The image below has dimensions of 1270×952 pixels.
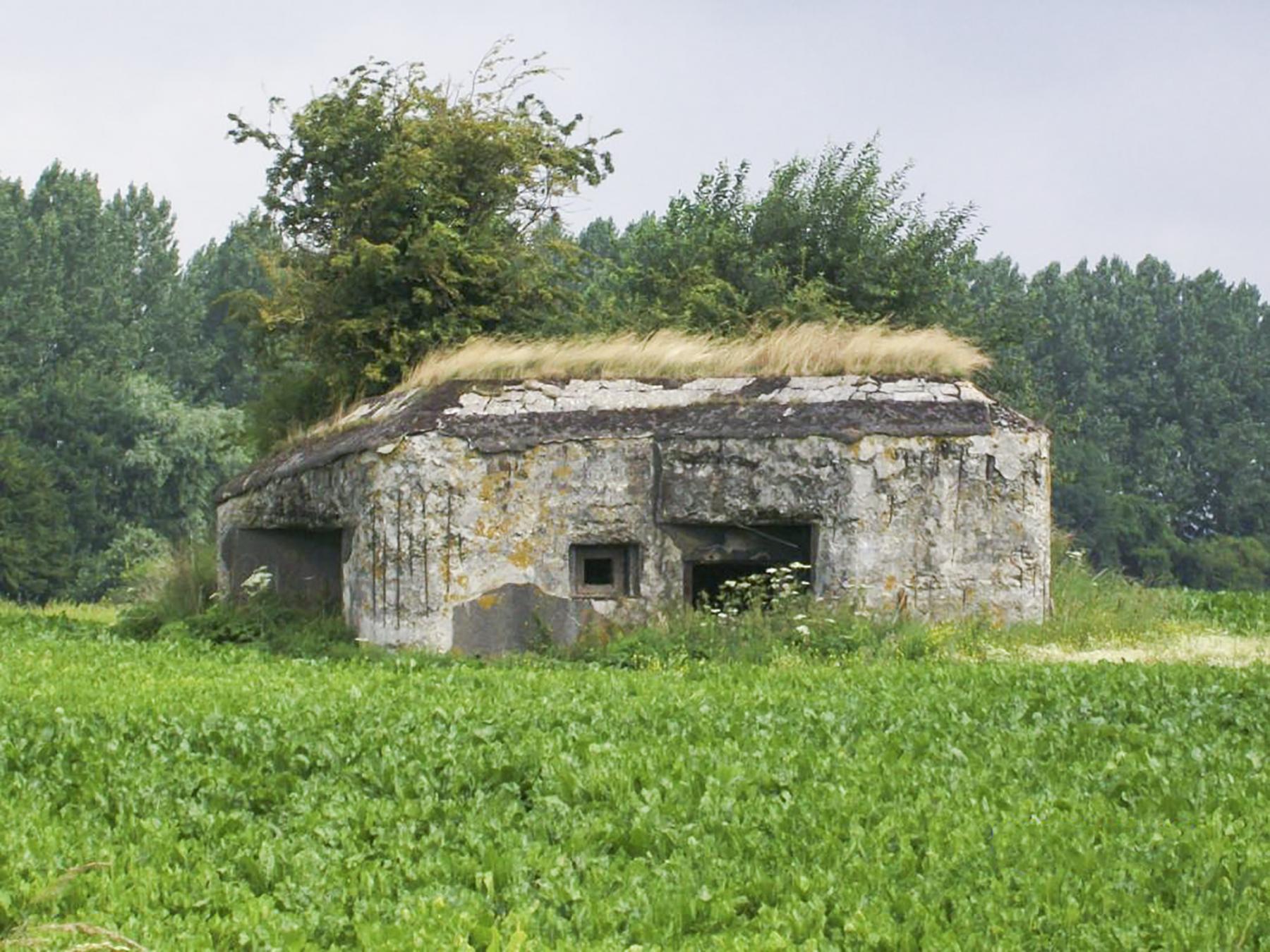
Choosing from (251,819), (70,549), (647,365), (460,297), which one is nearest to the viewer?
(251,819)

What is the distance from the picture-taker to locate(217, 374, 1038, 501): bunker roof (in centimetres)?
1554

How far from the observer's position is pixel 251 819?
8.16 meters

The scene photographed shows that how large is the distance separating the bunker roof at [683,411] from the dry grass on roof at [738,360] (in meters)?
0.19

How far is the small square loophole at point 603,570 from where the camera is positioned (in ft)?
51.4

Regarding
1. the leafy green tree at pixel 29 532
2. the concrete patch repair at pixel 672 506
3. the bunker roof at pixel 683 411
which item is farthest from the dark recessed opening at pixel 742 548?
the leafy green tree at pixel 29 532

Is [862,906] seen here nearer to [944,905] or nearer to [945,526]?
[944,905]

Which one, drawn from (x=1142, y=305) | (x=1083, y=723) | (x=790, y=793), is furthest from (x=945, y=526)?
(x=1142, y=305)

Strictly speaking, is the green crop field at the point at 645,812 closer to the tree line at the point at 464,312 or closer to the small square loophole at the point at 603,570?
the small square loophole at the point at 603,570

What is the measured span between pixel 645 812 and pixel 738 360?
9.29 m

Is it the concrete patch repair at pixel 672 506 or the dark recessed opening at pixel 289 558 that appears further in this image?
the dark recessed opening at pixel 289 558

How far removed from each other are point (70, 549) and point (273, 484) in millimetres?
28235

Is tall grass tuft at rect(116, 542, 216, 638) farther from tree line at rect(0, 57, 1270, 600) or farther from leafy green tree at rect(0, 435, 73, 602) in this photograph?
leafy green tree at rect(0, 435, 73, 602)

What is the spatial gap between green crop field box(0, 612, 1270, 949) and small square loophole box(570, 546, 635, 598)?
4039 millimetres

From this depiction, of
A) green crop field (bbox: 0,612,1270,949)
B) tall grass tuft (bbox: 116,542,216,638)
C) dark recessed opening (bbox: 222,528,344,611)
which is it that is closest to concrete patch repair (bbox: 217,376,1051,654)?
dark recessed opening (bbox: 222,528,344,611)
